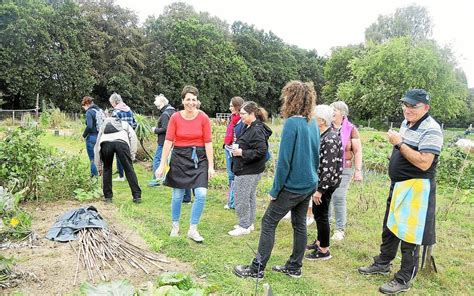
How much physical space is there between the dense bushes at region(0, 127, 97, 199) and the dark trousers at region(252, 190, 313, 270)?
10.8 ft

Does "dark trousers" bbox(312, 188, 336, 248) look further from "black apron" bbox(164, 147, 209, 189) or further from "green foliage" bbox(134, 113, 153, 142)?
"green foliage" bbox(134, 113, 153, 142)

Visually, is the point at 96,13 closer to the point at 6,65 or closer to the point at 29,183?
the point at 6,65

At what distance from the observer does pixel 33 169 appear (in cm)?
554

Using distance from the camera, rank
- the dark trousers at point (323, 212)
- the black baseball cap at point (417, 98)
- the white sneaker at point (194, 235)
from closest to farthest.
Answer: the black baseball cap at point (417, 98) → the dark trousers at point (323, 212) → the white sneaker at point (194, 235)

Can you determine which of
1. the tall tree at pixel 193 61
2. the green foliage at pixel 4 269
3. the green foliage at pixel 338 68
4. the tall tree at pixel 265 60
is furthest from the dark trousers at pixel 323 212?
the green foliage at pixel 338 68

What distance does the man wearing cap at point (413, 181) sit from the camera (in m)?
3.22

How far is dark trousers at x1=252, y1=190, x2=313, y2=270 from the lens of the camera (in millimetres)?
3445

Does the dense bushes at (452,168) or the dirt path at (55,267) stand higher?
the dense bushes at (452,168)

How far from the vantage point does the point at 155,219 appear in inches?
207

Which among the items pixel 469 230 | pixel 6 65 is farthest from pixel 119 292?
pixel 6 65

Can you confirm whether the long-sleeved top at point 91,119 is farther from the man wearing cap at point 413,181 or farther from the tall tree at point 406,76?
the tall tree at point 406,76

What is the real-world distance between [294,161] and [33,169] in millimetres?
4006

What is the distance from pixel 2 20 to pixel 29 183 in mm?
26620

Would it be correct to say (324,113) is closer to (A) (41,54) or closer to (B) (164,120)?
(B) (164,120)
